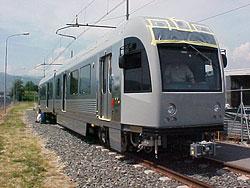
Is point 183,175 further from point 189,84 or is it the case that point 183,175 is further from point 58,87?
point 58,87

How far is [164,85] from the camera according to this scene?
632cm

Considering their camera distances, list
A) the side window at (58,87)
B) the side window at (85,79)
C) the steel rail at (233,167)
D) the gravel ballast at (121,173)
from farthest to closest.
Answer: the side window at (58,87), the side window at (85,79), the steel rail at (233,167), the gravel ballast at (121,173)

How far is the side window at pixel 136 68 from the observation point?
6.58 metres

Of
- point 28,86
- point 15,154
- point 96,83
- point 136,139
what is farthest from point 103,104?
point 28,86

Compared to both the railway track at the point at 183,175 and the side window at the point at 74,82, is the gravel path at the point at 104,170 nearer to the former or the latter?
the railway track at the point at 183,175

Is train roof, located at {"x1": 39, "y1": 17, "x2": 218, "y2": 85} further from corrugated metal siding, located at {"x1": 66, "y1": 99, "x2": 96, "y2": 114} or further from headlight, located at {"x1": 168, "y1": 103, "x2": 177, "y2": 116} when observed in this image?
corrugated metal siding, located at {"x1": 66, "y1": 99, "x2": 96, "y2": 114}

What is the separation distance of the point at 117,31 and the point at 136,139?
2997 mm

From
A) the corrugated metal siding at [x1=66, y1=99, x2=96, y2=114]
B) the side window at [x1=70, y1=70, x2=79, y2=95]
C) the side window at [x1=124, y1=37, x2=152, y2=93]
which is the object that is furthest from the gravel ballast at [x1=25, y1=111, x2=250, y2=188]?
the side window at [x1=70, y1=70, x2=79, y2=95]

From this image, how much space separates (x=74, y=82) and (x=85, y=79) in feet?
6.45

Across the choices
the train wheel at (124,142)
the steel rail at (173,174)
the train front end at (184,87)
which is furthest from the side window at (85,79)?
the train front end at (184,87)

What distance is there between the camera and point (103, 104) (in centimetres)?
869

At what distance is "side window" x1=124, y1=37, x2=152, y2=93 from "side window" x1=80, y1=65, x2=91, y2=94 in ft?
10.0

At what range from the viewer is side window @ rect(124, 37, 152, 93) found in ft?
21.6

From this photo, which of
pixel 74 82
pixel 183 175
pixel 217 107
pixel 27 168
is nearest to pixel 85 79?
pixel 74 82
